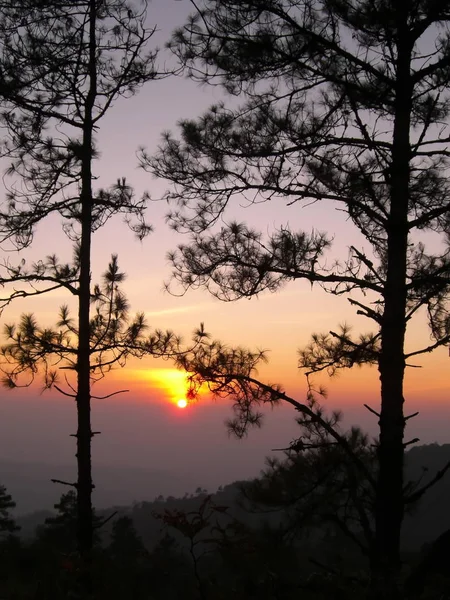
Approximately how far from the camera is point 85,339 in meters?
8.34

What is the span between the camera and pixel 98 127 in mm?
8781

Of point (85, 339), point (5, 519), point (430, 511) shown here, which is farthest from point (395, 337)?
point (430, 511)

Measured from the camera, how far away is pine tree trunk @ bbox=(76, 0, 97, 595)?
809cm

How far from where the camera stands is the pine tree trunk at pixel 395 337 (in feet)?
16.6

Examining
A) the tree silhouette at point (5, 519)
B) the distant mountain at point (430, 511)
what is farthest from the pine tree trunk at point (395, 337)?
the distant mountain at point (430, 511)

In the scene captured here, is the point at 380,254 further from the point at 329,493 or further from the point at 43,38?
the point at 43,38

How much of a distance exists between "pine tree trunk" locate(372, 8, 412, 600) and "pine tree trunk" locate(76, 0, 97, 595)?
4443 mm

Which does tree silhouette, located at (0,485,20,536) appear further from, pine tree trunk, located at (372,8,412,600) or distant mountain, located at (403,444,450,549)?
distant mountain, located at (403,444,450,549)

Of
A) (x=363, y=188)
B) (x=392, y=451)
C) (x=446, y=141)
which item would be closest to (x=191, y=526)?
(x=392, y=451)

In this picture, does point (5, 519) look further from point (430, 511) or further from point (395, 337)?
point (430, 511)

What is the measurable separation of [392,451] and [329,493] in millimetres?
761

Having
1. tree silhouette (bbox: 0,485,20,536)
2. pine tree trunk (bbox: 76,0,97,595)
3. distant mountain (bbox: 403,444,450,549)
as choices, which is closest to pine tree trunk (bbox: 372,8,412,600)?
pine tree trunk (bbox: 76,0,97,595)

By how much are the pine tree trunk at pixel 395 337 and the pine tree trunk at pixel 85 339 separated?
444 centimetres

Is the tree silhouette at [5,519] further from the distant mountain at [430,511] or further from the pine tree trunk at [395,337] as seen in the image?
the distant mountain at [430,511]
